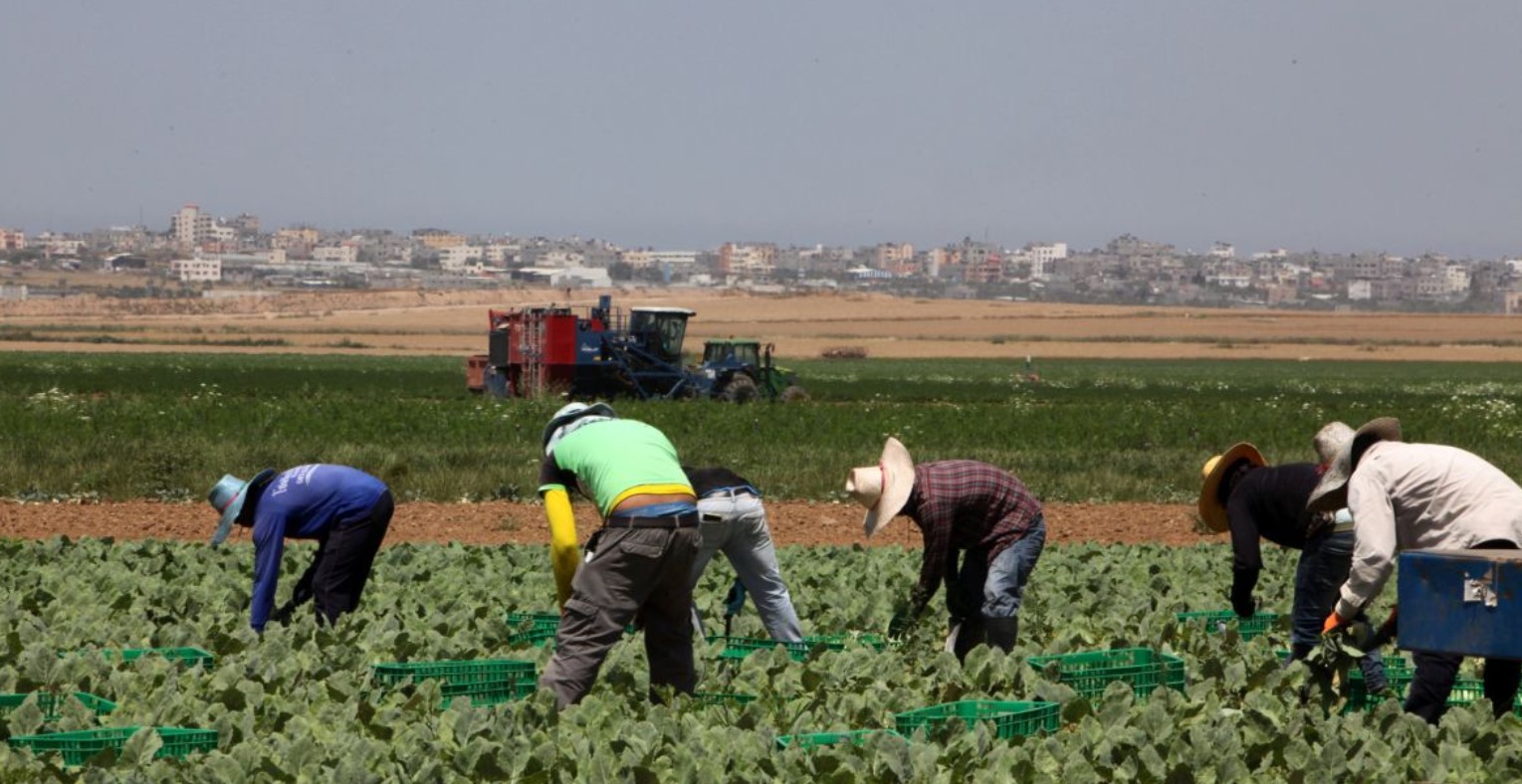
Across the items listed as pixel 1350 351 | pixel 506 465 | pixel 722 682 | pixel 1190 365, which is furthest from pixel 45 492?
pixel 1350 351

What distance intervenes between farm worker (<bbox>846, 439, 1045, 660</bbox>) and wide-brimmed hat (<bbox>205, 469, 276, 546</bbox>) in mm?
3034

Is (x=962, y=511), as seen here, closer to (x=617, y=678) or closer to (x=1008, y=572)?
(x=1008, y=572)

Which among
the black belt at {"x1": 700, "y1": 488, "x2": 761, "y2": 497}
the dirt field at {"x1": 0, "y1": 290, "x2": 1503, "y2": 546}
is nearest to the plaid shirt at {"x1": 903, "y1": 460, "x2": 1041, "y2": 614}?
the black belt at {"x1": 700, "y1": 488, "x2": 761, "y2": 497}

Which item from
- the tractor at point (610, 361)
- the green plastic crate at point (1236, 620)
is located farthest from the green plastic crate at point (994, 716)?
the tractor at point (610, 361)

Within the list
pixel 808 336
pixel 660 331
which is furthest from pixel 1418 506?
pixel 808 336

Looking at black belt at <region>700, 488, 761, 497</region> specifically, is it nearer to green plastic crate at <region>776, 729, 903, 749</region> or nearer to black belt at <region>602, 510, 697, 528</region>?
black belt at <region>602, 510, 697, 528</region>

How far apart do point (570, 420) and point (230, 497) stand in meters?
2.76

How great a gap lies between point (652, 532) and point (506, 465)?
16.9 metres

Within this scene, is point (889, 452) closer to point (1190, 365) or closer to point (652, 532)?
point (652, 532)

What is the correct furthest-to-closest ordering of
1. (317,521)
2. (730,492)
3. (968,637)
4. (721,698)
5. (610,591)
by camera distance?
1. (317,521)
2. (968,637)
3. (730,492)
4. (721,698)
5. (610,591)

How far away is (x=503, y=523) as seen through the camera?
19734 mm

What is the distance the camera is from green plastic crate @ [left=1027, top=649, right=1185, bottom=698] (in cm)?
902

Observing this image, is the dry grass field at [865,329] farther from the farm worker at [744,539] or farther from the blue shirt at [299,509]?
the farm worker at [744,539]

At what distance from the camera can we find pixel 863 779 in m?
7.04
